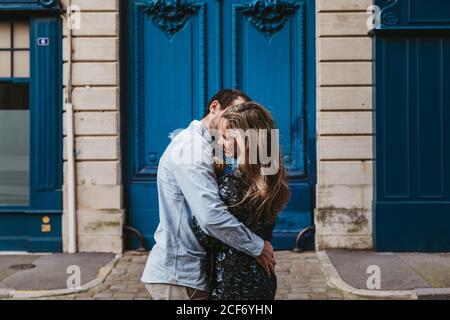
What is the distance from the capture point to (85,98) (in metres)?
8.46

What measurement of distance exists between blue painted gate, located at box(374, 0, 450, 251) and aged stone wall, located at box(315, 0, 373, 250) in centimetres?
17

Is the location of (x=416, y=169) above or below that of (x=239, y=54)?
below

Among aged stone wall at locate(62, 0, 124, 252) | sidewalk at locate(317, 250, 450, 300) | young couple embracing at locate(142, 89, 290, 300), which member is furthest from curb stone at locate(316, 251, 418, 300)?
young couple embracing at locate(142, 89, 290, 300)

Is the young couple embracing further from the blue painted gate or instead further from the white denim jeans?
the blue painted gate

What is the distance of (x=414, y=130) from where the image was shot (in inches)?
328

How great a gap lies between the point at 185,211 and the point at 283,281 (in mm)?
4370

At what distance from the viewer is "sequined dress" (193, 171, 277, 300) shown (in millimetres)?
2697

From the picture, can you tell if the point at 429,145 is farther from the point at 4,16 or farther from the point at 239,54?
the point at 4,16

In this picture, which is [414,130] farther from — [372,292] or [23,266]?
[23,266]

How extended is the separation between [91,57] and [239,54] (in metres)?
1.96
